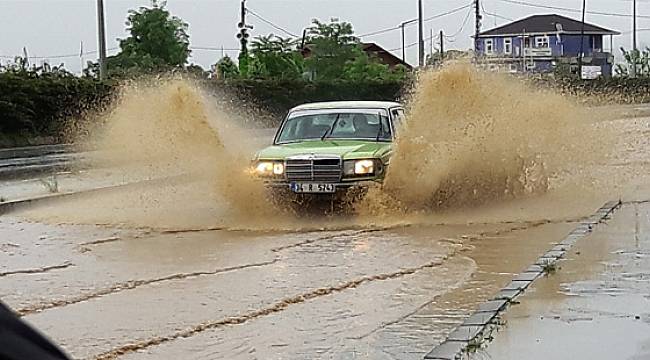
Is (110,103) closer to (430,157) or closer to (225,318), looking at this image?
(430,157)

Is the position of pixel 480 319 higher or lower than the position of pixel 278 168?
lower

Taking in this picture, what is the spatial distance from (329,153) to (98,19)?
89.2ft

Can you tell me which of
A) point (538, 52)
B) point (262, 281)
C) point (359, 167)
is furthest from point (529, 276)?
point (538, 52)

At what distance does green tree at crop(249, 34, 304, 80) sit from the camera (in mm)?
56406

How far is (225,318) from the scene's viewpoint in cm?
827

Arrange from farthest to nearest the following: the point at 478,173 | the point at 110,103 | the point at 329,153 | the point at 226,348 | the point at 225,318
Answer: the point at 110,103 → the point at 478,173 → the point at 329,153 → the point at 225,318 → the point at 226,348

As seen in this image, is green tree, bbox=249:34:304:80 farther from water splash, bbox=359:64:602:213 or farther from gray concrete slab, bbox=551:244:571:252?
gray concrete slab, bbox=551:244:571:252

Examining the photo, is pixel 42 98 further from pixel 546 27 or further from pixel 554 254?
pixel 546 27

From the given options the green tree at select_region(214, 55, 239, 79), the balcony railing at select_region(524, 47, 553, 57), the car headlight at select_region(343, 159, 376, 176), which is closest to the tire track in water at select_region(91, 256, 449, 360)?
the car headlight at select_region(343, 159, 376, 176)

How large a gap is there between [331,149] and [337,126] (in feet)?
3.88

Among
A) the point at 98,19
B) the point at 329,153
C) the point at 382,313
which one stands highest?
the point at 98,19

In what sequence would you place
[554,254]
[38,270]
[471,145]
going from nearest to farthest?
[554,254]
[38,270]
[471,145]

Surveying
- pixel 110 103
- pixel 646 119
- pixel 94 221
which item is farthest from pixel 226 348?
pixel 646 119

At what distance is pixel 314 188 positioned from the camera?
1422cm
